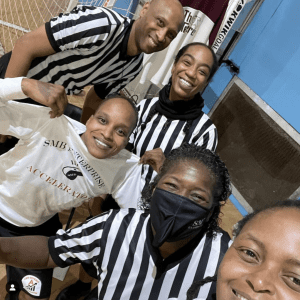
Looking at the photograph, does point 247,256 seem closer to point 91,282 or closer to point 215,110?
point 91,282

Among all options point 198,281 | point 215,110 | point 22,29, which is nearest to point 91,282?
point 198,281

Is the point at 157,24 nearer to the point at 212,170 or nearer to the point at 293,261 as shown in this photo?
the point at 212,170

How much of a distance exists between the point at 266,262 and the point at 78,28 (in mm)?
1411

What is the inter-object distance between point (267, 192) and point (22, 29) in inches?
213

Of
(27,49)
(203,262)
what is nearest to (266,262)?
(203,262)

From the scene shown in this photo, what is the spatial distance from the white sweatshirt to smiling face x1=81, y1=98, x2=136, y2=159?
0.05m

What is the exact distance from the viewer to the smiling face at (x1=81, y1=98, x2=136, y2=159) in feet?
4.85

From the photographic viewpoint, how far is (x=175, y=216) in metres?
1.17

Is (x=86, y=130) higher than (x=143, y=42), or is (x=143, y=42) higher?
(x=143, y=42)

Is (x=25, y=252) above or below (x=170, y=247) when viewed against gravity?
below

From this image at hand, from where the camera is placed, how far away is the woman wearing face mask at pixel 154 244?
44.0 inches

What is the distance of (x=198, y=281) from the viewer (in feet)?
3.48

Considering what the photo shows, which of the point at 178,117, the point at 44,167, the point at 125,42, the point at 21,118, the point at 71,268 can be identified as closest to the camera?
the point at 21,118

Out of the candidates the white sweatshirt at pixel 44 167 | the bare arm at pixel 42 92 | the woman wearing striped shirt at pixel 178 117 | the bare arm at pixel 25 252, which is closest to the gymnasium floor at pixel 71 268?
the woman wearing striped shirt at pixel 178 117
